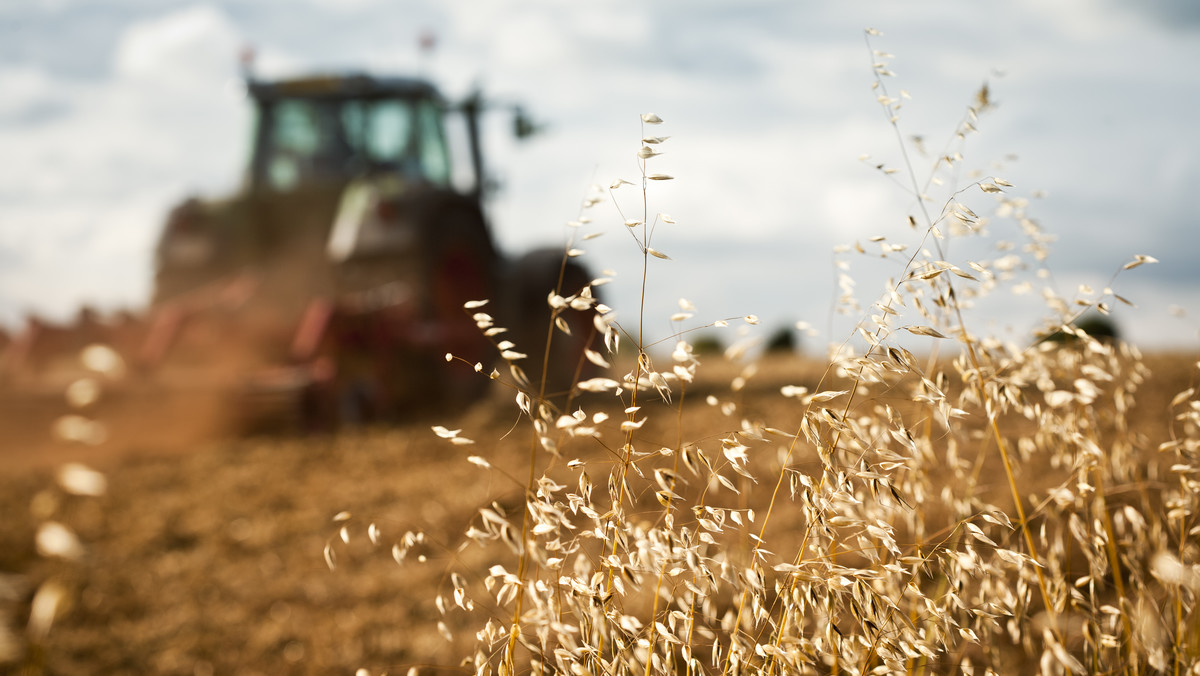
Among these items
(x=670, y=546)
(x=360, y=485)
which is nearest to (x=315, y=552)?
(x=360, y=485)

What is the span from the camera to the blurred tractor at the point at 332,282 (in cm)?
667

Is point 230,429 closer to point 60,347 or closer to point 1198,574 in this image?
point 60,347

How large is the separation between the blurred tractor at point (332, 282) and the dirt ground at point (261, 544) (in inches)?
21.0

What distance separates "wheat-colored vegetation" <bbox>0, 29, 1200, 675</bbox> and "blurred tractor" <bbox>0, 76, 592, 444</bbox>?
0.52 metres

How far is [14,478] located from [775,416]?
5393 millimetres

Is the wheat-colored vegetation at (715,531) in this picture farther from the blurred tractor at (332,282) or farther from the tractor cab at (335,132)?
the tractor cab at (335,132)

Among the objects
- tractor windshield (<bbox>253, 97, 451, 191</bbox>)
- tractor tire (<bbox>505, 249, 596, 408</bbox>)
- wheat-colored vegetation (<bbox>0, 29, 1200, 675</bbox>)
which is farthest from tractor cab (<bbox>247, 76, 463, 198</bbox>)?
wheat-colored vegetation (<bbox>0, 29, 1200, 675</bbox>)

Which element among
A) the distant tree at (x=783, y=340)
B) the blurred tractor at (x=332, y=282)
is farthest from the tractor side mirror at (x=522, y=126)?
the distant tree at (x=783, y=340)

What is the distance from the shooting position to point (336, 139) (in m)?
8.62

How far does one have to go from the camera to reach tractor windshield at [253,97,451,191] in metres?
8.51

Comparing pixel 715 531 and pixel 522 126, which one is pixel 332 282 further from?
pixel 715 531

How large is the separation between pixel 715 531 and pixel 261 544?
365cm

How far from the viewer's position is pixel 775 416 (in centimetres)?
667

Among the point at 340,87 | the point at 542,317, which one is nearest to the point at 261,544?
the point at 542,317
